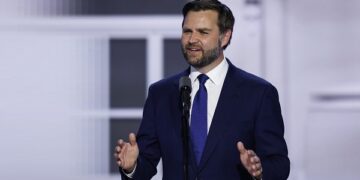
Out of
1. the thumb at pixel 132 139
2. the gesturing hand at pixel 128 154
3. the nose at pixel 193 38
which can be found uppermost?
the nose at pixel 193 38

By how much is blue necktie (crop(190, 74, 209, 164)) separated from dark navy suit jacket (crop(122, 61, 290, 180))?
30 millimetres

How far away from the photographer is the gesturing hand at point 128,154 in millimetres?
2404

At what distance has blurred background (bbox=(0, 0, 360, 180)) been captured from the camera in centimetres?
373

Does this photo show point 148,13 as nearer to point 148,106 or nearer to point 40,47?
point 40,47

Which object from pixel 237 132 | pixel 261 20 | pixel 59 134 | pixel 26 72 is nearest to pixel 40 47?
pixel 26 72

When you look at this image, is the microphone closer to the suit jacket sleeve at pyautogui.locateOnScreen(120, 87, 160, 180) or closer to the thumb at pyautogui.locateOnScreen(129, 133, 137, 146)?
the thumb at pyautogui.locateOnScreen(129, 133, 137, 146)

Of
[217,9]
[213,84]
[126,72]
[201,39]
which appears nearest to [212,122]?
[213,84]

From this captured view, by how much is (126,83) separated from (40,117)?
1.53 feet

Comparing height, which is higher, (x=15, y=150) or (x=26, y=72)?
(x=26, y=72)

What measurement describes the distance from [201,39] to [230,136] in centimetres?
33

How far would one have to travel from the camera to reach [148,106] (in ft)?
8.82

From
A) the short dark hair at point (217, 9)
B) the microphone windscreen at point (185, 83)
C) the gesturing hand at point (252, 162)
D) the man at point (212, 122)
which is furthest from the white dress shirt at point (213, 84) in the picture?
the gesturing hand at point (252, 162)

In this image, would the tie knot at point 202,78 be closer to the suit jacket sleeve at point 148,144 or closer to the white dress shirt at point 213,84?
the white dress shirt at point 213,84

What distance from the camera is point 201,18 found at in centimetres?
256
